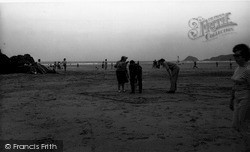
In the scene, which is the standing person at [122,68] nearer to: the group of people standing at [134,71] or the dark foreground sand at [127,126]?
the group of people standing at [134,71]

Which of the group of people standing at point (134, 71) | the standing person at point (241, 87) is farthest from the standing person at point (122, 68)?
the standing person at point (241, 87)

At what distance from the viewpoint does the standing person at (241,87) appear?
366cm

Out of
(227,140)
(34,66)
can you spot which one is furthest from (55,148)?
(34,66)

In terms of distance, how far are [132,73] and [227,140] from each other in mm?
7570

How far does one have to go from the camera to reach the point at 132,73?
476 inches

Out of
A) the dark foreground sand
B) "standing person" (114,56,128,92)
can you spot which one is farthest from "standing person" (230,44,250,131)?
"standing person" (114,56,128,92)

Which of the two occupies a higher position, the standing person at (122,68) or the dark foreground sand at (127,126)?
the standing person at (122,68)

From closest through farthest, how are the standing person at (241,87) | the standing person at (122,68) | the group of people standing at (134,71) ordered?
1. the standing person at (241,87)
2. the group of people standing at (134,71)
3. the standing person at (122,68)

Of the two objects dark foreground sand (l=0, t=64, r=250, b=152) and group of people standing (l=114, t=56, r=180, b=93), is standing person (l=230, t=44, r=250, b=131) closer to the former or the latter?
dark foreground sand (l=0, t=64, r=250, b=152)

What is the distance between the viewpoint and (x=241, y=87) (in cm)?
373

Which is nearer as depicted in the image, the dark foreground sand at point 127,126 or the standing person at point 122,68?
the dark foreground sand at point 127,126

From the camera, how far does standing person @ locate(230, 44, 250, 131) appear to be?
12.0 ft

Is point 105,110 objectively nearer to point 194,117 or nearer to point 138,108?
point 138,108

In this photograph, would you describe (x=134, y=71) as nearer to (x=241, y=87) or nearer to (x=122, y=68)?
(x=122, y=68)
